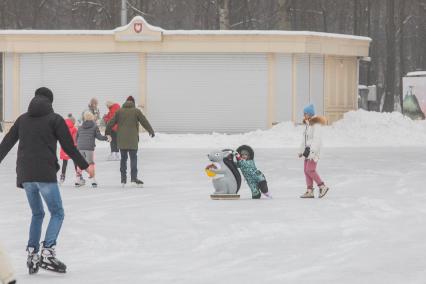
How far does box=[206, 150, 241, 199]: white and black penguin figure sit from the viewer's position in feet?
57.2

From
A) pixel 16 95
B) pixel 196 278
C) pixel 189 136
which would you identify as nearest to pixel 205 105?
pixel 189 136

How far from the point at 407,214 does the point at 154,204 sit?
3.90 meters

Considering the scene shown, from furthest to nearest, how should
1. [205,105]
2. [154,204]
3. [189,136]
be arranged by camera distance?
[205,105] < [189,136] < [154,204]

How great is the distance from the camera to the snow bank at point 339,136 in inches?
1373

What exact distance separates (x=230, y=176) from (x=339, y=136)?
19.3 m

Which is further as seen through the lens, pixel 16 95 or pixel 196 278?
pixel 16 95

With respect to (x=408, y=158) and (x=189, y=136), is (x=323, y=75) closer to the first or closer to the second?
(x=189, y=136)

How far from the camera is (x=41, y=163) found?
10078 millimetres

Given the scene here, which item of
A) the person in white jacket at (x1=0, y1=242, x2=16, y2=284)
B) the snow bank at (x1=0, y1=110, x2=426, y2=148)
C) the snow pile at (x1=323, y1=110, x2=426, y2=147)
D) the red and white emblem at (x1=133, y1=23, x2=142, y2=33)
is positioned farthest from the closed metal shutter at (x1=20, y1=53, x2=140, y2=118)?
the person in white jacket at (x1=0, y1=242, x2=16, y2=284)

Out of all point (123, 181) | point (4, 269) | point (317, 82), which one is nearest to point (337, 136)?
point (317, 82)

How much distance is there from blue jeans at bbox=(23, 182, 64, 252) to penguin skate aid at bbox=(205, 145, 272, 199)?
736cm

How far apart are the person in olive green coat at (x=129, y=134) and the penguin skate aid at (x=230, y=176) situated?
8.32ft

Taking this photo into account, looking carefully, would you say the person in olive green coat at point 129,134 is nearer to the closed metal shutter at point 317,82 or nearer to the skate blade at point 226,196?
the skate blade at point 226,196

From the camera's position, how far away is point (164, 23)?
71.2 meters
